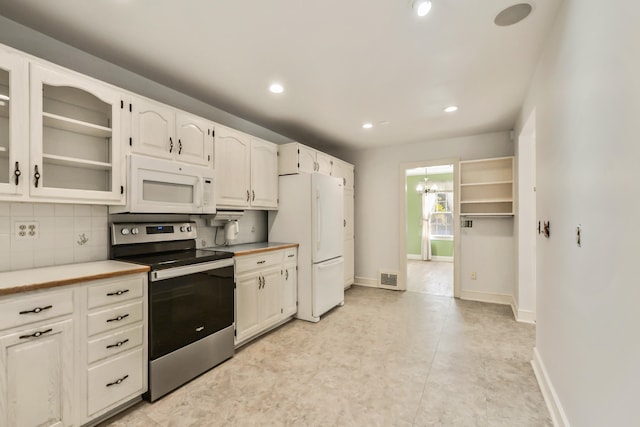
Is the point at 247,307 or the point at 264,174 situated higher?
the point at 264,174

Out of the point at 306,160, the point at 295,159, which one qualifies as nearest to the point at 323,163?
the point at 306,160

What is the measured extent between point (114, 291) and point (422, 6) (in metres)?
2.57

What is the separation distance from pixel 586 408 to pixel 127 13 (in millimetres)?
3272

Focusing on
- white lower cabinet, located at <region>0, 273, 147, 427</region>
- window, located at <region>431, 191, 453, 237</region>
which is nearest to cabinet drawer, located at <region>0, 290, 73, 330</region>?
white lower cabinet, located at <region>0, 273, 147, 427</region>

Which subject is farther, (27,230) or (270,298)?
(270,298)

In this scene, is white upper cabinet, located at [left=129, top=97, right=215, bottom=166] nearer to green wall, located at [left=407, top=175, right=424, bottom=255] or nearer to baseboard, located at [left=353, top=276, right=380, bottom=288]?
baseboard, located at [left=353, top=276, right=380, bottom=288]

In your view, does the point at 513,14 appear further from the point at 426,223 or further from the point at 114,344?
the point at 426,223

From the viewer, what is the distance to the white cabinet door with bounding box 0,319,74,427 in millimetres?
1403

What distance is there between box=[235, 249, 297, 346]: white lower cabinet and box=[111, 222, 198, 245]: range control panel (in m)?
0.59

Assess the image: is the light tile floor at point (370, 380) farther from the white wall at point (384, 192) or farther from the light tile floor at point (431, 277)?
the white wall at point (384, 192)

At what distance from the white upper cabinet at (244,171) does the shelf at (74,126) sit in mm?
945

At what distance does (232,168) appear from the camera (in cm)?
298

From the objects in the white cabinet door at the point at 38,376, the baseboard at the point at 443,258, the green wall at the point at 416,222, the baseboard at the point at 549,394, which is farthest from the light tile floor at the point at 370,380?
the green wall at the point at 416,222

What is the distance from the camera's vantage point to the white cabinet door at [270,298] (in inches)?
117
